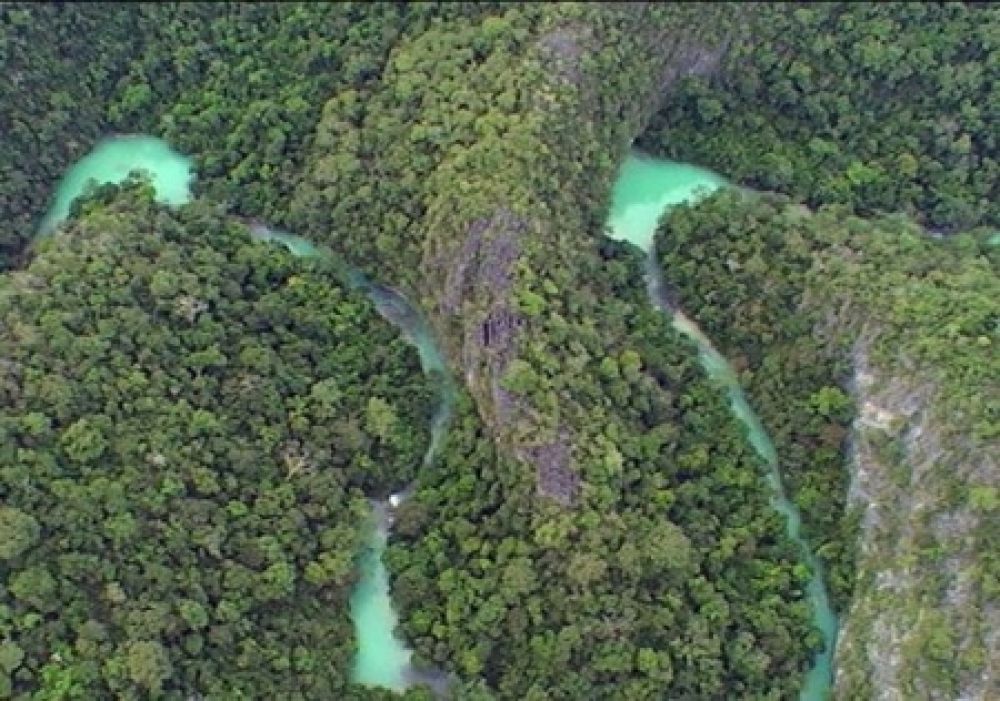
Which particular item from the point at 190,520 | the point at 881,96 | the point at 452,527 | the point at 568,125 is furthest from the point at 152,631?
the point at 881,96

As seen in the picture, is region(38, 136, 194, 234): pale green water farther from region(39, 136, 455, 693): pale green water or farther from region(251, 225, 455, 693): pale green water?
region(251, 225, 455, 693): pale green water

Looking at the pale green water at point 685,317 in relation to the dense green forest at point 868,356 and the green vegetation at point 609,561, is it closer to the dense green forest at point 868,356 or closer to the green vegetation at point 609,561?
the dense green forest at point 868,356

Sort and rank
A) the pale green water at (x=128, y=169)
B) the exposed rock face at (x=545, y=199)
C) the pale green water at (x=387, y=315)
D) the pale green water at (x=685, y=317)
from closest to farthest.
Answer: the pale green water at (x=387, y=315) → the exposed rock face at (x=545, y=199) → the pale green water at (x=685, y=317) → the pale green water at (x=128, y=169)

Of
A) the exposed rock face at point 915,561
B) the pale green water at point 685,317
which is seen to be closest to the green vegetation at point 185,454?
the pale green water at point 685,317

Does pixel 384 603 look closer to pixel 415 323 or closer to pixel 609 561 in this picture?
pixel 609 561

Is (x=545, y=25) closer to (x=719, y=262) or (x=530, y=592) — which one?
(x=719, y=262)

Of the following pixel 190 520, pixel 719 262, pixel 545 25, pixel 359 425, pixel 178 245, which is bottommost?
pixel 190 520

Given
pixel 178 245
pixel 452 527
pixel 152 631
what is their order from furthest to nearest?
pixel 178 245
pixel 452 527
pixel 152 631
